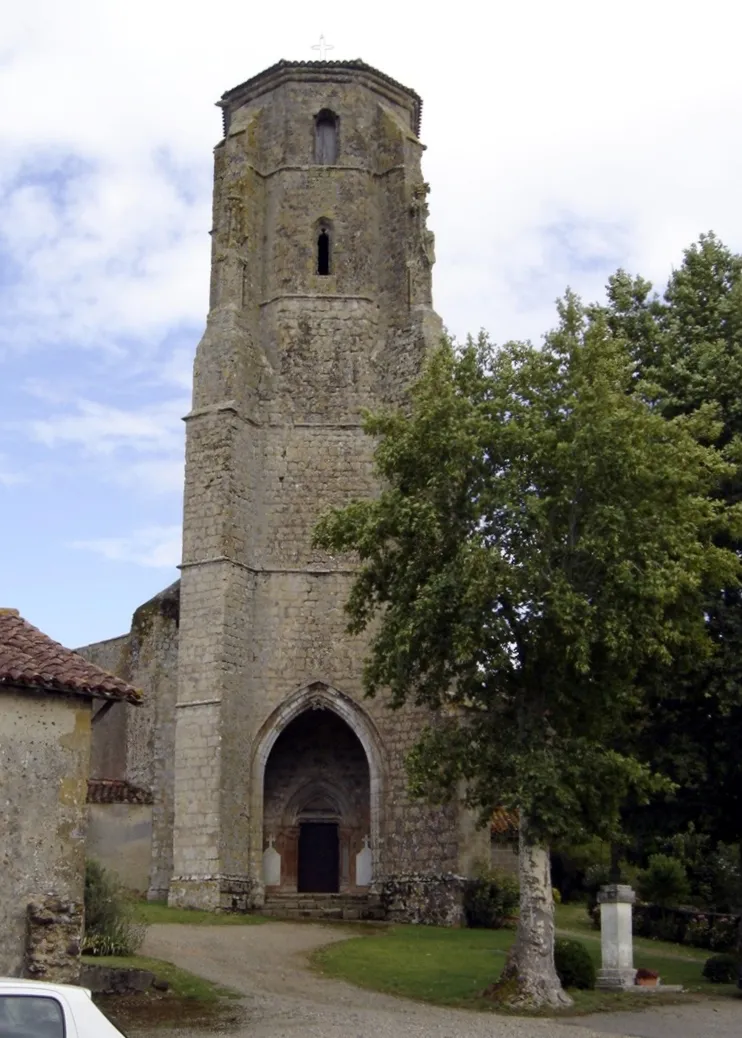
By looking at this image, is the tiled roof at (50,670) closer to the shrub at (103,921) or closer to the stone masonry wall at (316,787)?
the shrub at (103,921)

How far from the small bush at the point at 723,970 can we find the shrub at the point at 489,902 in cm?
616

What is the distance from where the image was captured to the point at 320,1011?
14.9 metres

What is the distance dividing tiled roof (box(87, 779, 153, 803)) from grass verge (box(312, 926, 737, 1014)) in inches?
296

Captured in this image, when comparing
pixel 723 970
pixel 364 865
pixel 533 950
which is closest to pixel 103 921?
pixel 533 950

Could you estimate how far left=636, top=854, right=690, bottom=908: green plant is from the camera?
97.7 ft

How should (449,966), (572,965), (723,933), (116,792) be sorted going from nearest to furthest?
(572,965) < (449,966) < (723,933) < (116,792)

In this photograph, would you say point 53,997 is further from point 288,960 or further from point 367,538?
point 288,960

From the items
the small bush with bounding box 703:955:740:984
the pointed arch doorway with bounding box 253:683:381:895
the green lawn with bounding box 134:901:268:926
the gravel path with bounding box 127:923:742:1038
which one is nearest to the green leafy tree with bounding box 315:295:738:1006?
the gravel path with bounding box 127:923:742:1038

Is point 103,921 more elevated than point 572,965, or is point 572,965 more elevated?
point 103,921

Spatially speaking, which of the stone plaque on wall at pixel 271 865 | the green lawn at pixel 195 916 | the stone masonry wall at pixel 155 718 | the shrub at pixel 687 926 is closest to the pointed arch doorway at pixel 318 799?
the stone plaque on wall at pixel 271 865

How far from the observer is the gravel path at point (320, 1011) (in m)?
13.5

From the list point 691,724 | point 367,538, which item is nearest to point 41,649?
point 367,538

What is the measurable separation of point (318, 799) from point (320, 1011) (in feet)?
49.3

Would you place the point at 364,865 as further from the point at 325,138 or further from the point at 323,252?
the point at 325,138
